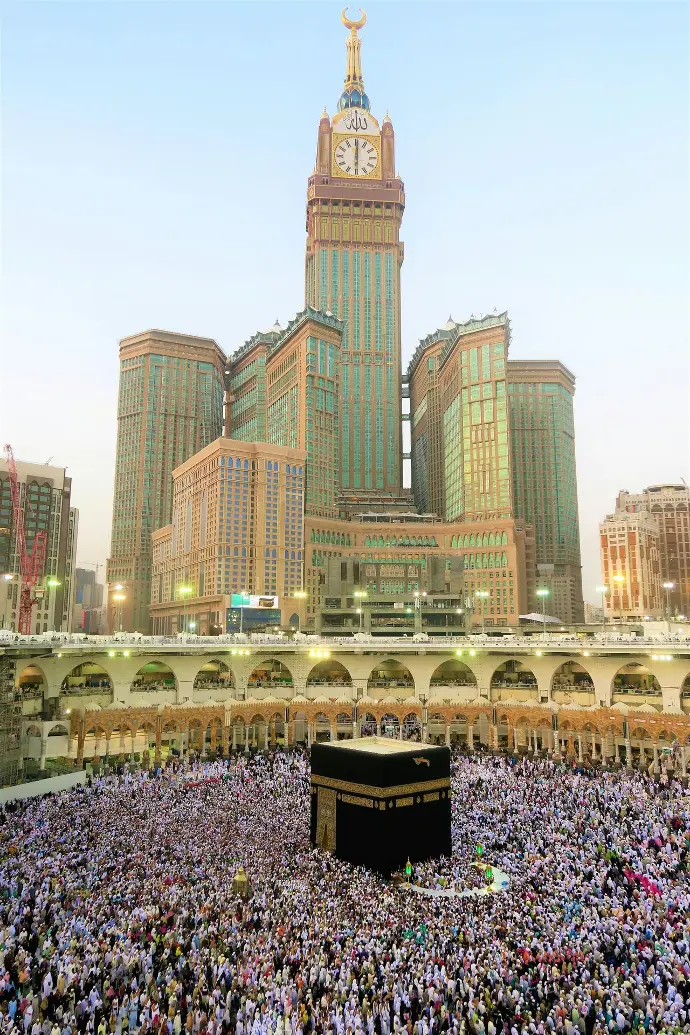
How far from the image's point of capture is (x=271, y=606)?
336ft

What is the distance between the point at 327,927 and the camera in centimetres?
2053

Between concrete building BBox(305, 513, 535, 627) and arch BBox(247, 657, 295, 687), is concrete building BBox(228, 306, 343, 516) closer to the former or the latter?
concrete building BBox(305, 513, 535, 627)

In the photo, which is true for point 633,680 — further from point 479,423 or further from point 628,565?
point 628,565

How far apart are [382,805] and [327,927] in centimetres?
778

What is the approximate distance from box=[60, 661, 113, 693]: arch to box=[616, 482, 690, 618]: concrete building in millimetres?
→ 161442

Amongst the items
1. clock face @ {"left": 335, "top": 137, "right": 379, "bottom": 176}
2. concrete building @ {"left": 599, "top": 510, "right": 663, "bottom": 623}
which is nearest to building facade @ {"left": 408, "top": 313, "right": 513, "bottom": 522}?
concrete building @ {"left": 599, "top": 510, "right": 663, "bottom": 623}

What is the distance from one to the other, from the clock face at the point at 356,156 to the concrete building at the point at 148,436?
5311cm

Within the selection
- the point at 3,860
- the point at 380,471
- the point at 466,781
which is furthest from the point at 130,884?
the point at 380,471

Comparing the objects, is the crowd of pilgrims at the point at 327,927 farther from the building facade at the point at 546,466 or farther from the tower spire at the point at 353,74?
the tower spire at the point at 353,74

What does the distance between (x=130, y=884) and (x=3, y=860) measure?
18.5ft

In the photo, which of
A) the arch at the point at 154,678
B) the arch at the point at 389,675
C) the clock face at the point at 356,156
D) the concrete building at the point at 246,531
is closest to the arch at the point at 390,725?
the arch at the point at 389,675

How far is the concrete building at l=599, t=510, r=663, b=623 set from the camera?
541ft

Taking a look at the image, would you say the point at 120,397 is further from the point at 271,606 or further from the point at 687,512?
the point at 687,512

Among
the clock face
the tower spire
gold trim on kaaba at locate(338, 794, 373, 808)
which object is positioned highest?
the tower spire
